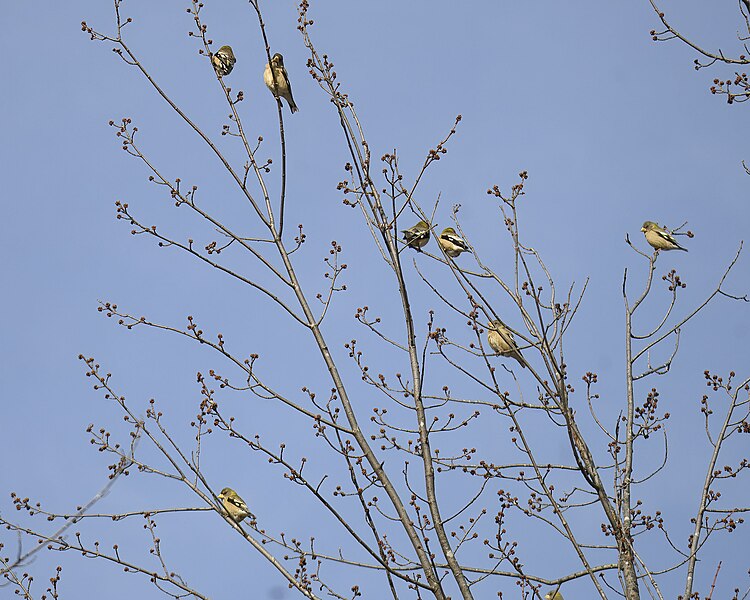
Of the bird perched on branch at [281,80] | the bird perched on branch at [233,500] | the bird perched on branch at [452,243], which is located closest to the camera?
the bird perched on branch at [233,500]

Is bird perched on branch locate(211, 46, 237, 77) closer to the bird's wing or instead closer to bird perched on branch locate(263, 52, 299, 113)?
bird perched on branch locate(263, 52, 299, 113)

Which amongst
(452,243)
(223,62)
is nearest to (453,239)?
(452,243)

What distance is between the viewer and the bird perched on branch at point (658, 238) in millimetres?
A: 13172

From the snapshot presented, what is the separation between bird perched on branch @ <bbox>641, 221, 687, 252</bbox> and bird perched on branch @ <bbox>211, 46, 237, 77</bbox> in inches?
228

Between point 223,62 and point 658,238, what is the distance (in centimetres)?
693

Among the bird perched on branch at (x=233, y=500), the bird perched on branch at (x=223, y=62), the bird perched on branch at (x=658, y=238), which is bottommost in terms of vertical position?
the bird perched on branch at (x=233, y=500)

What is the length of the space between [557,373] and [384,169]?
1.66m

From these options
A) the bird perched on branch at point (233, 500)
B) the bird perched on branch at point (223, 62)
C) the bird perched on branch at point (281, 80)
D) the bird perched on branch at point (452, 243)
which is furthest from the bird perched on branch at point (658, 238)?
the bird perched on branch at point (233, 500)

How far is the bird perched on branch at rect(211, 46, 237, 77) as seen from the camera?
22.3 ft

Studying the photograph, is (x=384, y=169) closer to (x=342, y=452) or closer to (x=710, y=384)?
(x=342, y=452)

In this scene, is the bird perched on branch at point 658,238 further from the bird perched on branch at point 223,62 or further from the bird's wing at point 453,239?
the bird perched on branch at point 223,62

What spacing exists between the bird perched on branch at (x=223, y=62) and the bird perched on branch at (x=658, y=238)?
19.0ft

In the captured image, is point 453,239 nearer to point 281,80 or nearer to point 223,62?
point 281,80

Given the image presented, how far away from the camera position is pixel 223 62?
923 centimetres
